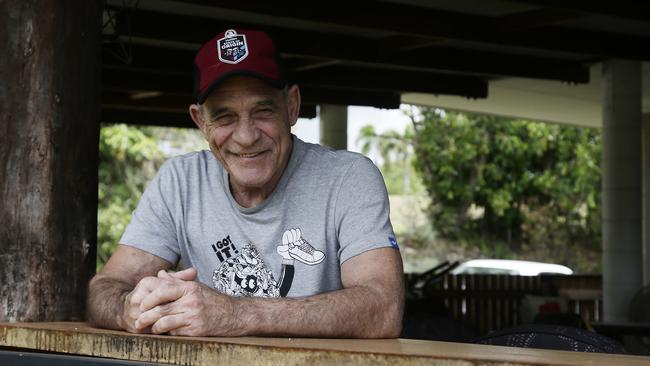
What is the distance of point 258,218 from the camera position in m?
2.91

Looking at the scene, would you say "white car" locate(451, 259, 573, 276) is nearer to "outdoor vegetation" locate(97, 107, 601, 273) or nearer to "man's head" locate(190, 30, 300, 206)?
"outdoor vegetation" locate(97, 107, 601, 273)

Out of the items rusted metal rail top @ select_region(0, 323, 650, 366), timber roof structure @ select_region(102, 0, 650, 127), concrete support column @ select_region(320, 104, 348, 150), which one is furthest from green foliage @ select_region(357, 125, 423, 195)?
rusted metal rail top @ select_region(0, 323, 650, 366)

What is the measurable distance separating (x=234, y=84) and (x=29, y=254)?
0.81 m

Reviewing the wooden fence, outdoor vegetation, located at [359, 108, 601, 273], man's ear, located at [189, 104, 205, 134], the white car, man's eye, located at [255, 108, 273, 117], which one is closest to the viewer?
man's eye, located at [255, 108, 273, 117]

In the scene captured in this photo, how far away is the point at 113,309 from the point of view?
8.82 feet

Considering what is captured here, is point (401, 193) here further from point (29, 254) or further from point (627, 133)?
point (29, 254)

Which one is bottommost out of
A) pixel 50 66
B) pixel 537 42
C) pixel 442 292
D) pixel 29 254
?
pixel 442 292

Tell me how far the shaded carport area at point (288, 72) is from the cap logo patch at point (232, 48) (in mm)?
618

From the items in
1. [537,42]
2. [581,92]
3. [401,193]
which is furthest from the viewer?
[401,193]

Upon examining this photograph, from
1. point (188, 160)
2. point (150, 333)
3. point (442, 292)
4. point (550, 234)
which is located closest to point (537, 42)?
point (442, 292)

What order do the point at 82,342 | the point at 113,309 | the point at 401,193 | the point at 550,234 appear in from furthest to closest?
the point at 401,193
the point at 550,234
the point at 113,309
the point at 82,342

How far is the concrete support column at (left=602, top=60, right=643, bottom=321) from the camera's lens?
12430 millimetres

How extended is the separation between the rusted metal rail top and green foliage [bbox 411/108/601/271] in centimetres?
2970

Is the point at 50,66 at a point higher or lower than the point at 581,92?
lower
